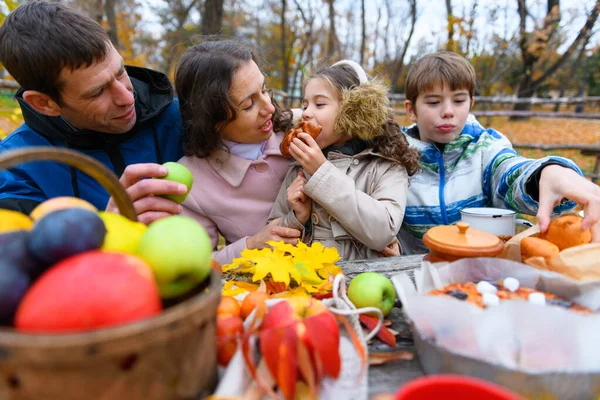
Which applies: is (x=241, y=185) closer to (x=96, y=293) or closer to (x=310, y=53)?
(x=96, y=293)

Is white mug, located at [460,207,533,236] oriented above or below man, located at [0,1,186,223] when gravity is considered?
below

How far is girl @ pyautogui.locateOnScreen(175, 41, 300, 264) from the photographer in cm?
185

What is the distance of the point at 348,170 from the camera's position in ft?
6.24

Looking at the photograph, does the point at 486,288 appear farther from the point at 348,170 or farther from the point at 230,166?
the point at 230,166

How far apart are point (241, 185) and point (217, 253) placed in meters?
0.38

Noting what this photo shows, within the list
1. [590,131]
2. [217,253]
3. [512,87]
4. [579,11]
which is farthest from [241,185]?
[512,87]

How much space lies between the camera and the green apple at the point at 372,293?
3.60 feet

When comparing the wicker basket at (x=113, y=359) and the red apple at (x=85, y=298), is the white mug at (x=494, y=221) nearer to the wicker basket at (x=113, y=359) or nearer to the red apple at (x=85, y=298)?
the wicker basket at (x=113, y=359)

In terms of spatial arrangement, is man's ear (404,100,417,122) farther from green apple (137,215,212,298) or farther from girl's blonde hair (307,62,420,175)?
A: green apple (137,215,212,298)

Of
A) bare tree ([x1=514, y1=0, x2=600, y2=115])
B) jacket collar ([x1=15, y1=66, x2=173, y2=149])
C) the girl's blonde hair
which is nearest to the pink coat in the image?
jacket collar ([x1=15, y1=66, x2=173, y2=149])

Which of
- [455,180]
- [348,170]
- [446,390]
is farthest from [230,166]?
[446,390]

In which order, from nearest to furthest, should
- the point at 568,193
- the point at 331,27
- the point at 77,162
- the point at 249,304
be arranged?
the point at 77,162
the point at 249,304
the point at 568,193
the point at 331,27

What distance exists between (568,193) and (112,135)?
2.01 metres

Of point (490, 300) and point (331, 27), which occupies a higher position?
point (331, 27)
